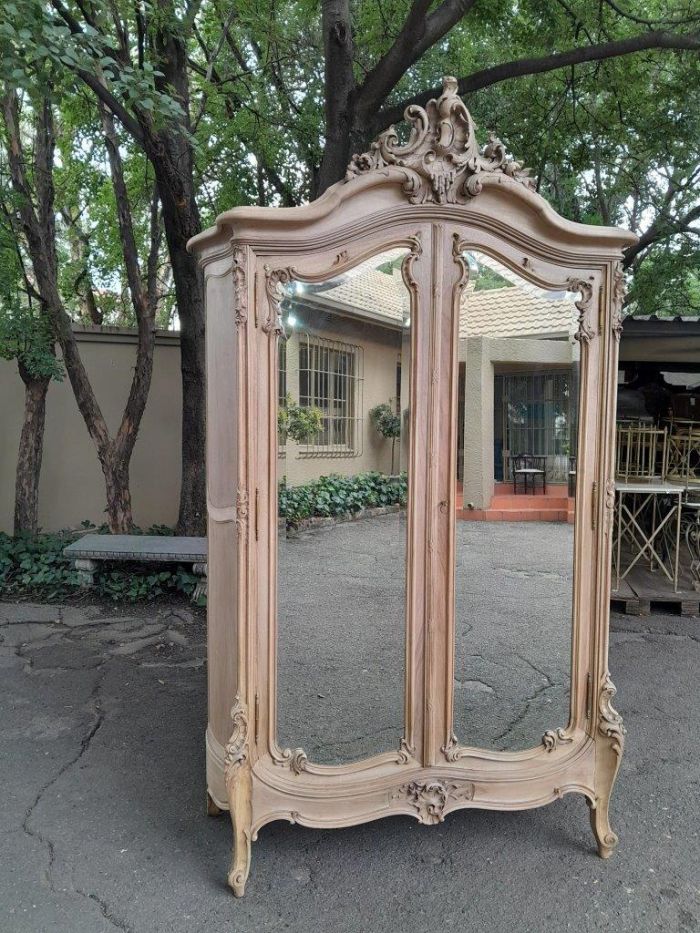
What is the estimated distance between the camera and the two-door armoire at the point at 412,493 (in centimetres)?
226

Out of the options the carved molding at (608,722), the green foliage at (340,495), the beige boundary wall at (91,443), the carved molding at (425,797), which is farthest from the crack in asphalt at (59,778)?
the beige boundary wall at (91,443)

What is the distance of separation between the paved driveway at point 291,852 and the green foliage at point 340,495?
42cm

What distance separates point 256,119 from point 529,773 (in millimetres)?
7245

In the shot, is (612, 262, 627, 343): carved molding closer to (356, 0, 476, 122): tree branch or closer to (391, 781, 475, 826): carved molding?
(391, 781, 475, 826): carved molding

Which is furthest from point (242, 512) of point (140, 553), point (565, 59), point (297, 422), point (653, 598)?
point (565, 59)

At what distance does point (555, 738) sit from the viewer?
8.16ft

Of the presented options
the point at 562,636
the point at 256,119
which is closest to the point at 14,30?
the point at 562,636

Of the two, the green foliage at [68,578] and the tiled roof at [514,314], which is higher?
the tiled roof at [514,314]

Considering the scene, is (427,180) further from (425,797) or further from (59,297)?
(59,297)

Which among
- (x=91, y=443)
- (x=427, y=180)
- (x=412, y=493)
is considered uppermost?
(x=427, y=180)

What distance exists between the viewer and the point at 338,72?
17.0 feet

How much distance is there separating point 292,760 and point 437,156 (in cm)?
220

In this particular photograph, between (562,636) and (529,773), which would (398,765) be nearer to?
(529,773)

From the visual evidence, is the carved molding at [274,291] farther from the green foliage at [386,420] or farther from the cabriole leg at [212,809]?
the cabriole leg at [212,809]
